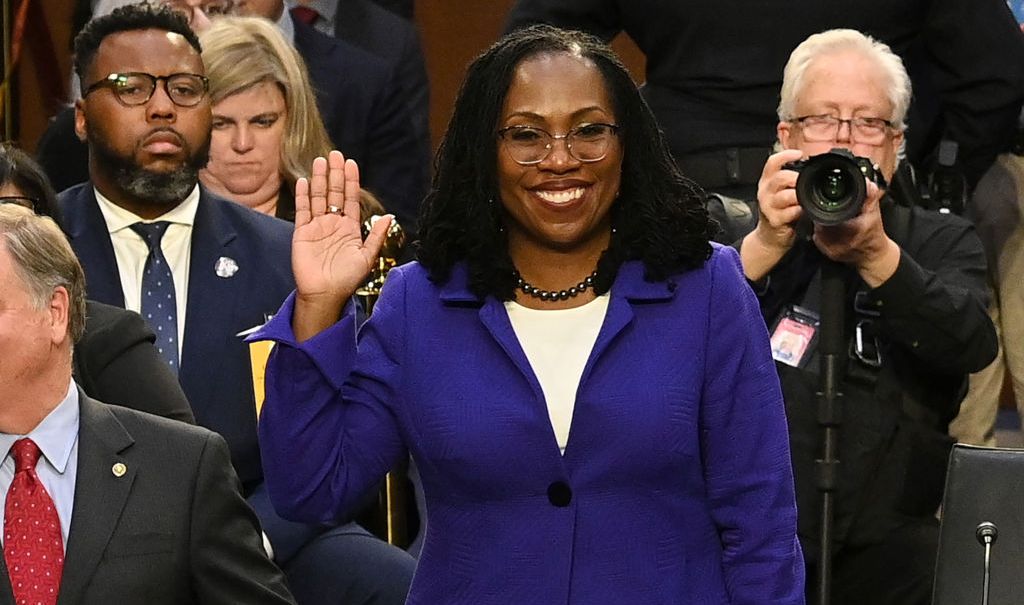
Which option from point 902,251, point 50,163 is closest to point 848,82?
point 902,251

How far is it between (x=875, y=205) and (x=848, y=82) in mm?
490

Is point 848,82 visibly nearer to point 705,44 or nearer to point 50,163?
point 705,44

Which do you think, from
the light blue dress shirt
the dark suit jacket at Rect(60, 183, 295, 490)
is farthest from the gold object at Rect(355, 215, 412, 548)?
the light blue dress shirt

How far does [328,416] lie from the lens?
282 centimetres

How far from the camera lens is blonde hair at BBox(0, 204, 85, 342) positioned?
2.92 meters

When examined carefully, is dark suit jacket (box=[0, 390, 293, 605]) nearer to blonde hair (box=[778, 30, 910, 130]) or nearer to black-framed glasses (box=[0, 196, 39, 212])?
black-framed glasses (box=[0, 196, 39, 212])

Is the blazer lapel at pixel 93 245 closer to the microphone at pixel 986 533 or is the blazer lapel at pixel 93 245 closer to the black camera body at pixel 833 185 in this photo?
the black camera body at pixel 833 185

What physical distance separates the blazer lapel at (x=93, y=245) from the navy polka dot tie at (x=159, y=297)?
0.06 metres

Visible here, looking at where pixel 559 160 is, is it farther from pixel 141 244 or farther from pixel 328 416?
pixel 141 244

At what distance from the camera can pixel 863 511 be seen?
4.04m

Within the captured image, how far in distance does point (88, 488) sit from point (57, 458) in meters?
0.07

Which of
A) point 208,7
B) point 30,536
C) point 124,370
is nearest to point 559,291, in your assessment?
point 30,536

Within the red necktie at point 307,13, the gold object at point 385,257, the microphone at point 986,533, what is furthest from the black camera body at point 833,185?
the red necktie at point 307,13

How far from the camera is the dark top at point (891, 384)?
3.96m
